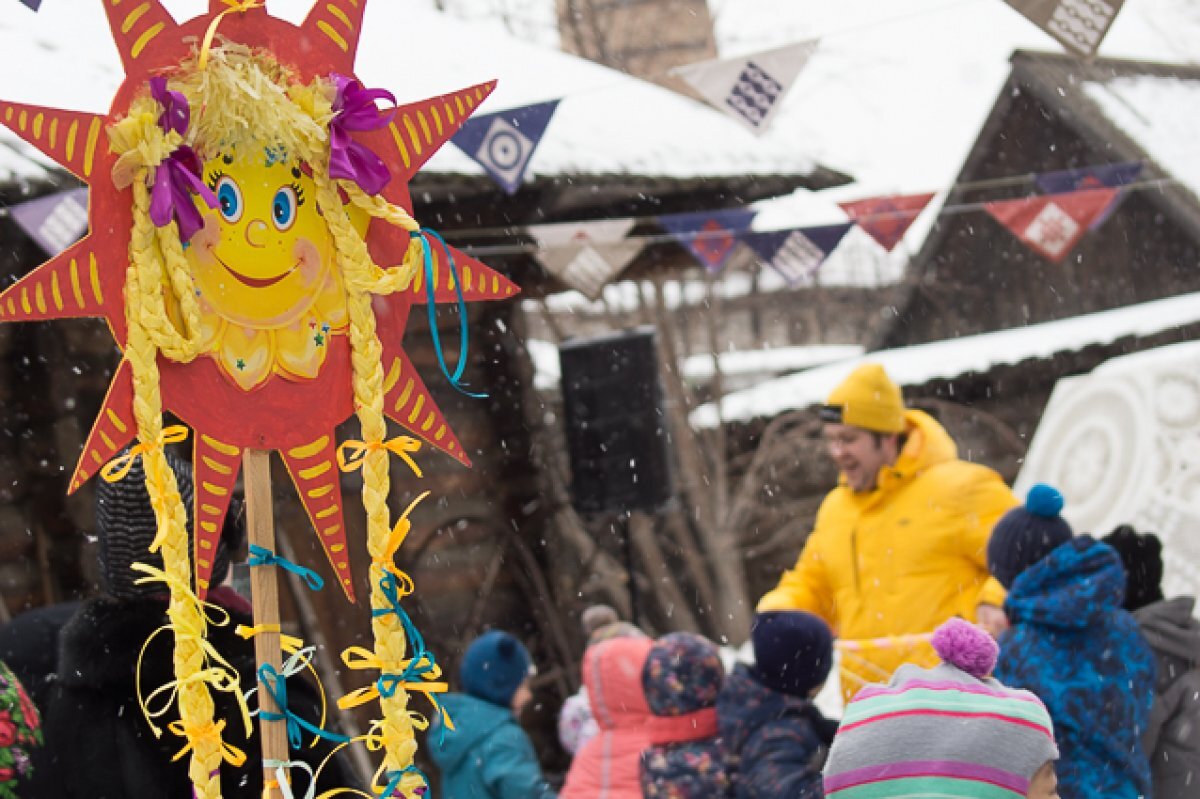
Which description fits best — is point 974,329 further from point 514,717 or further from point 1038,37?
point 514,717

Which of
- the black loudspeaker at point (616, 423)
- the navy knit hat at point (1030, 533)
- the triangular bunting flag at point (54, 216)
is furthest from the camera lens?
the black loudspeaker at point (616, 423)

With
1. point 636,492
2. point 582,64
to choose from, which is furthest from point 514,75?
point 636,492

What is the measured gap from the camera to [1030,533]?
3572mm

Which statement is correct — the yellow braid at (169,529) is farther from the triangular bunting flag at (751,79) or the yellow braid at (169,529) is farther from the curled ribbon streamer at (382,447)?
the triangular bunting flag at (751,79)

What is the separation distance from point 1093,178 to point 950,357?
2.94 m

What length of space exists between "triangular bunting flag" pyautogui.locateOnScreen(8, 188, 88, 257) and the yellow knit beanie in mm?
2759

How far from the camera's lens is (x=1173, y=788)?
3.86 meters

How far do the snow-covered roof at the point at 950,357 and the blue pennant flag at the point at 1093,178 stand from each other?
2514mm

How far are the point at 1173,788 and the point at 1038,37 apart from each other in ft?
32.3

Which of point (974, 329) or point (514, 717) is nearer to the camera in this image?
point (514, 717)

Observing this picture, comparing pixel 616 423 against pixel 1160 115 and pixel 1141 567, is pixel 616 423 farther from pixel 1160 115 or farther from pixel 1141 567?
pixel 1160 115

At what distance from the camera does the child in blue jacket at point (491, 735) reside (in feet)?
13.7

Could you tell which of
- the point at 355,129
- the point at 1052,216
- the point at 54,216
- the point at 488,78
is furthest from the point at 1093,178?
the point at 355,129

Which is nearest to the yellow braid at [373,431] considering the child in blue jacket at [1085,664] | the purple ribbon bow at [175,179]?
the purple ribbon bow at [175,179]
